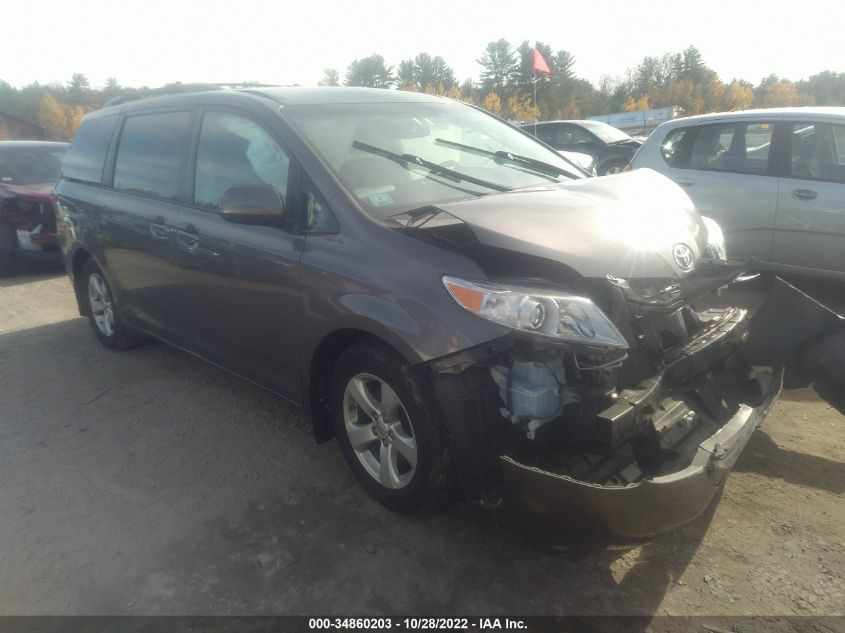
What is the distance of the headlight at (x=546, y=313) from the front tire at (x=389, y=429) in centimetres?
42

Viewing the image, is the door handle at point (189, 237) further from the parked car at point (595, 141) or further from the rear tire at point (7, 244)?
the parked car at point (595, 141)

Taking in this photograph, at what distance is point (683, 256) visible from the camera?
2.72 m

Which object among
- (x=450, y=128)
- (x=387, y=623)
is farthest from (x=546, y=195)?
(x=387, y=623)

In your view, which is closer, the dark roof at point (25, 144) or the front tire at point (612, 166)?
the dark roof at point (25, 144)

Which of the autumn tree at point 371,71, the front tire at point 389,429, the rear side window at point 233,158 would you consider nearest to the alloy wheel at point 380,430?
the front tire at point 389,429

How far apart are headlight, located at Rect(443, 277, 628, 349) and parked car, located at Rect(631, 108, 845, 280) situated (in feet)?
Answer: 12.3

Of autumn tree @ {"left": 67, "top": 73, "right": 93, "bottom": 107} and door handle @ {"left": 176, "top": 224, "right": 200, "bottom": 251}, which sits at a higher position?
autumn tree @ {"left": 67, "top": 73, "right": 93, "bottom": 107}

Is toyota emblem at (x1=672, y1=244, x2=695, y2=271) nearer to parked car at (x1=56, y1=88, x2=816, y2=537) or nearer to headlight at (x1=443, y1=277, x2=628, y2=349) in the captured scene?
parked car at (x1=56, y1=88, x2=816, y2=537)

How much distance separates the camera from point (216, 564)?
2613 millimetres

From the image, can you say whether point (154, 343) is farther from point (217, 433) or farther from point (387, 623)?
point (387, 623)

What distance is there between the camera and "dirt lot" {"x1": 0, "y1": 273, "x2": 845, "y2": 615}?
2.37 metres

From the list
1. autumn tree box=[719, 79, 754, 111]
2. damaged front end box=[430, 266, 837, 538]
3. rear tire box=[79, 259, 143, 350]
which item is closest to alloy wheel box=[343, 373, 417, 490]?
damaged front end box=[430, 266, 837, 538]

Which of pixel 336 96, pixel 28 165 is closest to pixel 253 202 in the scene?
pixel 336 96

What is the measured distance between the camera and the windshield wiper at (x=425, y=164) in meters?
3.20
